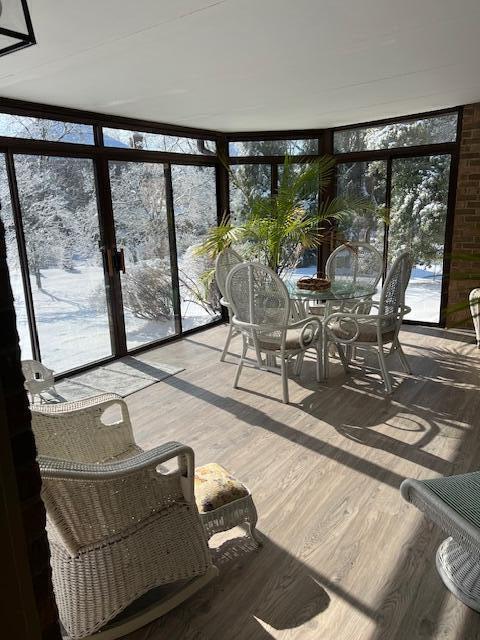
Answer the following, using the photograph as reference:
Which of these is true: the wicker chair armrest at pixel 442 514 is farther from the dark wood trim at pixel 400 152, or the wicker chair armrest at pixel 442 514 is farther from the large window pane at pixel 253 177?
the large window pane at pixel 253 177

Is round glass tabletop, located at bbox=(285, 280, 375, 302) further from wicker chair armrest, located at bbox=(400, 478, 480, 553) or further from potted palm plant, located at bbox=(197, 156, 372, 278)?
wicker chair armrest, located at bbox=(400, 478, 480, 553)

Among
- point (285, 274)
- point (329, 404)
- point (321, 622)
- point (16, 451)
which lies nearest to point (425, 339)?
point (285, 274)

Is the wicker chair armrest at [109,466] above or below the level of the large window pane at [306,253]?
below

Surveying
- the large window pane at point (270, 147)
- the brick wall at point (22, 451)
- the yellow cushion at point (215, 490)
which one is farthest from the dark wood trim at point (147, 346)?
the brick wall at point (22, 451)

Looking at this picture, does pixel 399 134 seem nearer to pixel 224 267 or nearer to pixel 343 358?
pixel 224 267

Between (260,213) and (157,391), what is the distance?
1994mm

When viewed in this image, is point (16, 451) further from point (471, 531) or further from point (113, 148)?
point (113, 148)

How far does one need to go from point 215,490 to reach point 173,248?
3701 millimetres

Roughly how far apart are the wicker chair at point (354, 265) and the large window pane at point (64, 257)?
2137mm

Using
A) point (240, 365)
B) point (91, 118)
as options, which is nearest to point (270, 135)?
point (91, 118)

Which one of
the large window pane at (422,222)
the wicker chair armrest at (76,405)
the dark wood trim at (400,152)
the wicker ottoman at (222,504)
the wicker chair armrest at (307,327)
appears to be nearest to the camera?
the wicker ottoman at (222,504)

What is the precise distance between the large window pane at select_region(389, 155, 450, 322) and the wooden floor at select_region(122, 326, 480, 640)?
41.3 inches

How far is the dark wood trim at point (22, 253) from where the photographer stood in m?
3.63

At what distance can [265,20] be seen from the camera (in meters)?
2.19
